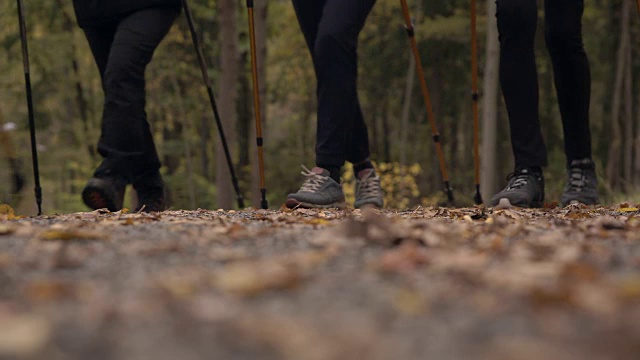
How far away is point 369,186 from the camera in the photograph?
4.41m

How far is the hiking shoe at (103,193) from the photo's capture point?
3850 mm

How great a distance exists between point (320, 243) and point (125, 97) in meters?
2.55

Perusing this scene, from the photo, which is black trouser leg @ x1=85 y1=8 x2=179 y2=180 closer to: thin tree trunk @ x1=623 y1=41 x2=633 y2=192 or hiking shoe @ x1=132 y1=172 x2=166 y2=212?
hiking shoe @ x1=132 y1=172 x2=166 y2=212

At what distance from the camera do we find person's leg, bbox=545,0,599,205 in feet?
13.4

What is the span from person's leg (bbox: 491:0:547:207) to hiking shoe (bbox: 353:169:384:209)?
2.36ft

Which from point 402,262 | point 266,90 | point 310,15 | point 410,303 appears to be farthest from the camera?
point 266,90

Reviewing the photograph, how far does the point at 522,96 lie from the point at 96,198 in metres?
2.30

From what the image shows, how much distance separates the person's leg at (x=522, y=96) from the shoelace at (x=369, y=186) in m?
0.74

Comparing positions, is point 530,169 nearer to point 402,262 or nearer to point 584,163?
point 584,163

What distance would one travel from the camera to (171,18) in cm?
440

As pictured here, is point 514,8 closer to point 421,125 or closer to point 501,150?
point 501,150

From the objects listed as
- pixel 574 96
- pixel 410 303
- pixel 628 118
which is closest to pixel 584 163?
pixel 574 96

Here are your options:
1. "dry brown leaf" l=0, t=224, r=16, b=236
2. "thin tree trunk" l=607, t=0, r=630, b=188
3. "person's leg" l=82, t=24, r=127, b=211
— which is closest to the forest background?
"thin tree trunk" l=607, t=0, r=630, b=188

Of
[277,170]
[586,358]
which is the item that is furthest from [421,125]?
[586,358]
